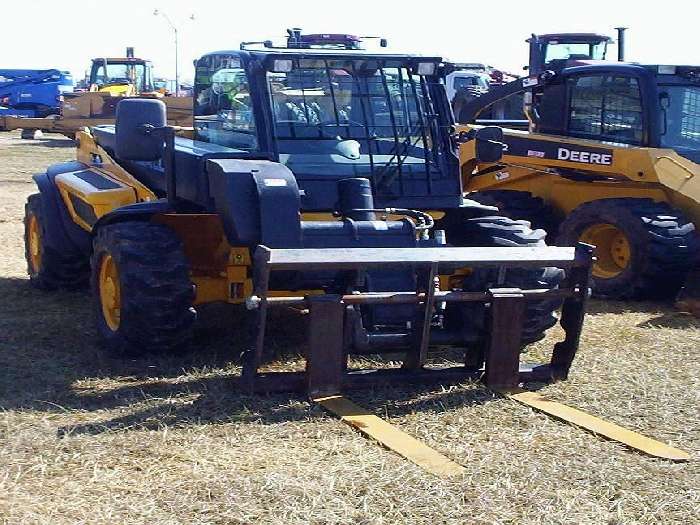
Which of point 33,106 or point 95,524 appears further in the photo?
point 33,106

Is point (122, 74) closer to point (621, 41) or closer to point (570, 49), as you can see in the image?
point (570, 49)

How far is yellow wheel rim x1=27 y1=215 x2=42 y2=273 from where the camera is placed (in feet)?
28.5

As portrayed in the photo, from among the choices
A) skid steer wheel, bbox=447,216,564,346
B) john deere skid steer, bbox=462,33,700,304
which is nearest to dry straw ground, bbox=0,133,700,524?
skid steer wheel, bbox=447,216,564,346

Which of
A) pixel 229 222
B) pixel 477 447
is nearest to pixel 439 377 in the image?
pixel 477 447

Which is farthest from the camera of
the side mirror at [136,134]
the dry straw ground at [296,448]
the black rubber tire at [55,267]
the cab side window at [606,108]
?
the cab side window at [606,108]

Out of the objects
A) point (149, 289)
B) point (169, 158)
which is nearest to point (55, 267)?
point (169, 158)

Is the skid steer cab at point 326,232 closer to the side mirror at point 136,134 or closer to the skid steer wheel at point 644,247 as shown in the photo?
the side mirror at point 136,134

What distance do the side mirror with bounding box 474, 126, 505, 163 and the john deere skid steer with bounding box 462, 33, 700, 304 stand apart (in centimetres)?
242

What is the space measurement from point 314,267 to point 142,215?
5.33 ft

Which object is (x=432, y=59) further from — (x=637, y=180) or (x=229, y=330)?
(x=637, y=180)

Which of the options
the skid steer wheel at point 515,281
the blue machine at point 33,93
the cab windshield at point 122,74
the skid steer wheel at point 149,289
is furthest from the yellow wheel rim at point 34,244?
the blue machine at point 33,93

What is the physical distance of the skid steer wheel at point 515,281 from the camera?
5969 millimetres

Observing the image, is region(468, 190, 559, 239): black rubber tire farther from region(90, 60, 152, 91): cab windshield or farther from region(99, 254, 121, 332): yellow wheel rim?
region(90, 60, 152, 91): cab windshield

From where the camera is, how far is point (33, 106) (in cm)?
3341
